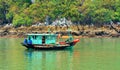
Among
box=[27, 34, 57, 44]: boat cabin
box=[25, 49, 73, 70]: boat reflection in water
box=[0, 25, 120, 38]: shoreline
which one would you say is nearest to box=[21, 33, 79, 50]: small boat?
box=[27, 34, 57, 44]: boat cabin

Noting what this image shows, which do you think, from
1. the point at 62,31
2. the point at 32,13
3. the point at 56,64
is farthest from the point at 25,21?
the point at 56,64

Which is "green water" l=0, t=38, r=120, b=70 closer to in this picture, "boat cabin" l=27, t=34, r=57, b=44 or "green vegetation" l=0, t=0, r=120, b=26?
"boat cabin" l=27, t=34, r=57, b=44

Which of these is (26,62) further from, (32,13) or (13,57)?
(32,13)

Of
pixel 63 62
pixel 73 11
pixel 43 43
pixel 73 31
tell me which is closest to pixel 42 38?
pixel 43 43

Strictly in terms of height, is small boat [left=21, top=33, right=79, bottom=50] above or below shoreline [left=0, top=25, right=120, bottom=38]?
above

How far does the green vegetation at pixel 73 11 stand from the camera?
87.9 meters

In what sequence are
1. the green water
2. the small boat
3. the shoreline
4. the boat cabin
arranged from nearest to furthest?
the green water → the small boat → the boat cabin → the shoreline

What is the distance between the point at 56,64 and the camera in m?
37.7

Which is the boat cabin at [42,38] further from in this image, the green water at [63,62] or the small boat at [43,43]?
the green water at [63,62]

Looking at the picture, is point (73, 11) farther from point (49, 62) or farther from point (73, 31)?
point (49, 62)

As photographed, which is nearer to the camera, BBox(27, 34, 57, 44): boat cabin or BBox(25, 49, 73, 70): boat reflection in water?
BBox(25, 49, 73, 70): boat reflection in water

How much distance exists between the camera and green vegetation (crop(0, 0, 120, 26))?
289 feet

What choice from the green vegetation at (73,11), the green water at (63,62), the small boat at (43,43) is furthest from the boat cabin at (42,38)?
the green vegetation at (73,11)

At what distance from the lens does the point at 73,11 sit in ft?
291
